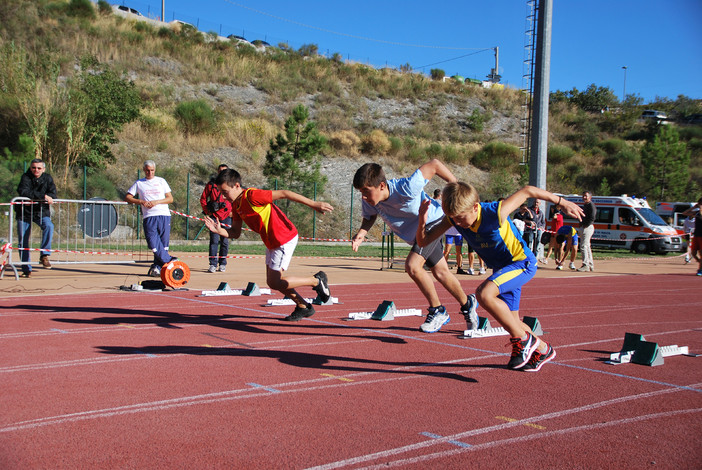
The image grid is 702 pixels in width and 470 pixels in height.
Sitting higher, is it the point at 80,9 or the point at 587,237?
the point at 80,9

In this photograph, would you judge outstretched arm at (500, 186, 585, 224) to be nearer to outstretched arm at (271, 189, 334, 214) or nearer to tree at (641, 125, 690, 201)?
outstretched arm at (271, 189, 334, 214)

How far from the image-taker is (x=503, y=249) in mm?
5520

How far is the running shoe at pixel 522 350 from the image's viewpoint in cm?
532

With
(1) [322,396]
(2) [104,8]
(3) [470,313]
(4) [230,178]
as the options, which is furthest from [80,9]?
(1) [322,396]

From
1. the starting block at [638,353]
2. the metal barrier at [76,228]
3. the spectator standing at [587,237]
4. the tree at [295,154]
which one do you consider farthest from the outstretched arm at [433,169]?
the tree at [295,154]

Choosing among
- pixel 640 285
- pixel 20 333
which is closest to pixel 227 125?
pixel 640 285

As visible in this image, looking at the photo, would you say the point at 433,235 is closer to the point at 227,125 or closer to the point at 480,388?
the point at 480,388

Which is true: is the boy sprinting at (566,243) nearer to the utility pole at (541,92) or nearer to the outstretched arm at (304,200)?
the utility pole at (541,92)

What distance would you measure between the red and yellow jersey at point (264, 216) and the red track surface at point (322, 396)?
1048 millimetres

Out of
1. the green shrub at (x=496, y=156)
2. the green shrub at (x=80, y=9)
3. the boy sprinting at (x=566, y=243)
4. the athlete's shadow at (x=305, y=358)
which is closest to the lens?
the athlete's shadow at (x=305, y=358)

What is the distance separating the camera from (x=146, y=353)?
5.93 m

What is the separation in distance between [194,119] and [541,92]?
2300 cm

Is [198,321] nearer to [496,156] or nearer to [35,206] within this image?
[35,206]

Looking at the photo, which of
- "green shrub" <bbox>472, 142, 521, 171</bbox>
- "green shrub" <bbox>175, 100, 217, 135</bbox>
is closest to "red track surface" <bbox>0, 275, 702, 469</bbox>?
"green shrub" <bbox>175, 100, 217, 135</bbox>
